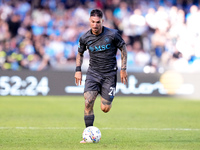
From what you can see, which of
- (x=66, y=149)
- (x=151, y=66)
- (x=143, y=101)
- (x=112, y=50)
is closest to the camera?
(x=66, y=149)

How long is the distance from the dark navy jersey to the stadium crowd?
11488mm

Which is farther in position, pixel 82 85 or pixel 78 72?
pixel 82 85

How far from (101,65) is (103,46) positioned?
0.35 meters

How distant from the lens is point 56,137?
852cm

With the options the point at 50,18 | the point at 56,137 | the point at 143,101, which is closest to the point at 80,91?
the point at 143,101

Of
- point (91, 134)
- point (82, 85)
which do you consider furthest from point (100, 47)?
point (82, 85)

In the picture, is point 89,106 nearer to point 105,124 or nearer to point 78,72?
point 78,72

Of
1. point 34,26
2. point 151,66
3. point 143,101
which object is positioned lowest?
point 143,101

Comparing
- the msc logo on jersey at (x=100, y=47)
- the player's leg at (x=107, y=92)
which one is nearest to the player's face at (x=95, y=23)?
the msc logo on jersey at (x=100, y=47)

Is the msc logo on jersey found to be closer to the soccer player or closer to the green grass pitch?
the soccer player

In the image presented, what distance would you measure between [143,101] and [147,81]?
1.61 m

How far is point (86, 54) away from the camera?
20.0m

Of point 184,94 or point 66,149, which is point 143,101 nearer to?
point 184,94

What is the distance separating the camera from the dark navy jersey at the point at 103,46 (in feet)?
26.6
